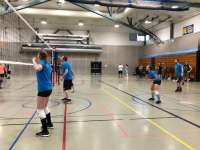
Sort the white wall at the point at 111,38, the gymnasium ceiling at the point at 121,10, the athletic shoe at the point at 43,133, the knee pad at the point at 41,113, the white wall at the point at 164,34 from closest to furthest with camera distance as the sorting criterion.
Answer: the athletic shoe at the point at 43,133, the knee pad at the point at 41,113, the gymnasium ceiling at the point at 121,10, the white wall at the point at 164,34, the white wall at the point at 111,38

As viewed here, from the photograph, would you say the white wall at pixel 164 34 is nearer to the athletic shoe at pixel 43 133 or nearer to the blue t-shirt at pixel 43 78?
the blue t-shirt at pixel 43 78

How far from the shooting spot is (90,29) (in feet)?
100

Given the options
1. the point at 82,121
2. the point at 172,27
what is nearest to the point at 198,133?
the point at 82,121

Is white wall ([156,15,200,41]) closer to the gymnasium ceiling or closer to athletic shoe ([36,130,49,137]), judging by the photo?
the gymnasium ceiling

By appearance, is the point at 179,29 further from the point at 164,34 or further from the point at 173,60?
the point at 164,34

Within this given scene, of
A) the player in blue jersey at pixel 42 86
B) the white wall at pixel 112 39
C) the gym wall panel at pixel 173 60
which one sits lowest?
the player in blue jersey at pixel 42 86

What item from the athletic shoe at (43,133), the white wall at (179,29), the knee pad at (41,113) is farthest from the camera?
the white wall at (179,29)

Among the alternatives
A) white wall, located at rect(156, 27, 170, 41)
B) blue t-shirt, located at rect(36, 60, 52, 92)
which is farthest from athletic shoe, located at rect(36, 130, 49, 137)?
white wall, located at rect(156, 27, 170, 41)

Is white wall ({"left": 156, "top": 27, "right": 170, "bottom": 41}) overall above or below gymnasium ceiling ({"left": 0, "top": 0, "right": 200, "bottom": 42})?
below

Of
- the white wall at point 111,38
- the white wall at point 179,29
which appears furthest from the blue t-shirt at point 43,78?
the white wall at point 111,38

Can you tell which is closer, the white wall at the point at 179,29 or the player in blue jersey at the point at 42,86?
the player in blue jersey at the point at 42,86

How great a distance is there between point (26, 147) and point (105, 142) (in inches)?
52.3

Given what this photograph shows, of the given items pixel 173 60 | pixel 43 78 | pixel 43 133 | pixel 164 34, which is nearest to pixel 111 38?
pixel 164 34

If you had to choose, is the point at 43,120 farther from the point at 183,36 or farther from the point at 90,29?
the point at 90,29
